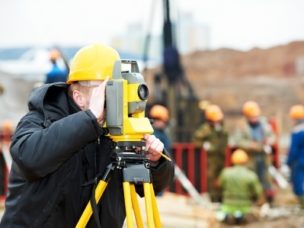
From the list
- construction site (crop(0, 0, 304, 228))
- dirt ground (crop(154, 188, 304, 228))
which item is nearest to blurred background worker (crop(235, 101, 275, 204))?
construction site (crop(0, 0, 304, 228))

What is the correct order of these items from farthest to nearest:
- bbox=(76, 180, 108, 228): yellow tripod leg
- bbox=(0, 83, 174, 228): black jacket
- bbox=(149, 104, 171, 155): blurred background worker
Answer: bbox=(149, 104, 171, 155): blurred background worker
bbox=(76, 180, 108, 228): yellow tripod leg
bbox=(0, 83, 174, 228): black jacket

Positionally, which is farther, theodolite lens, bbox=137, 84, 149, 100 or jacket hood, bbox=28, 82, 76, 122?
jacket hood, bbox=28, 82, 76, 122

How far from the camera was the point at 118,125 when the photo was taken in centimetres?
295

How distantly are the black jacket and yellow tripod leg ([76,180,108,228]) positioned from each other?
9 centimetres

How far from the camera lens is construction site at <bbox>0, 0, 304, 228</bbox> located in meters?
3.01

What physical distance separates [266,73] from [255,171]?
1259 inches

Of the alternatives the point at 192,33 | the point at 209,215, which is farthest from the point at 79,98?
the point at 192,33

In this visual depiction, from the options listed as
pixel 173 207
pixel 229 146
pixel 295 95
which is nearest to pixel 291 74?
pixel 295 95

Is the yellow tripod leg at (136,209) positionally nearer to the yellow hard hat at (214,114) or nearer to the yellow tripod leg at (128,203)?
the yellow tripod leg at (128,203)

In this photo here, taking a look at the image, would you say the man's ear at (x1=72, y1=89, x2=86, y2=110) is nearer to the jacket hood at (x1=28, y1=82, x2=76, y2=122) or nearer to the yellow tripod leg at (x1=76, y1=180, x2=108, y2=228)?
the jacket hood at (x1=28, y1=82, x2=76, y2=122)

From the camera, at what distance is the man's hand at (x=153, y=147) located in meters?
3.14

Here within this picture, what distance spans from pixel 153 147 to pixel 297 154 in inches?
303

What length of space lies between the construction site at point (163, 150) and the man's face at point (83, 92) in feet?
0.04

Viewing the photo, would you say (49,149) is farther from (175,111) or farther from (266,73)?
(266,73)
